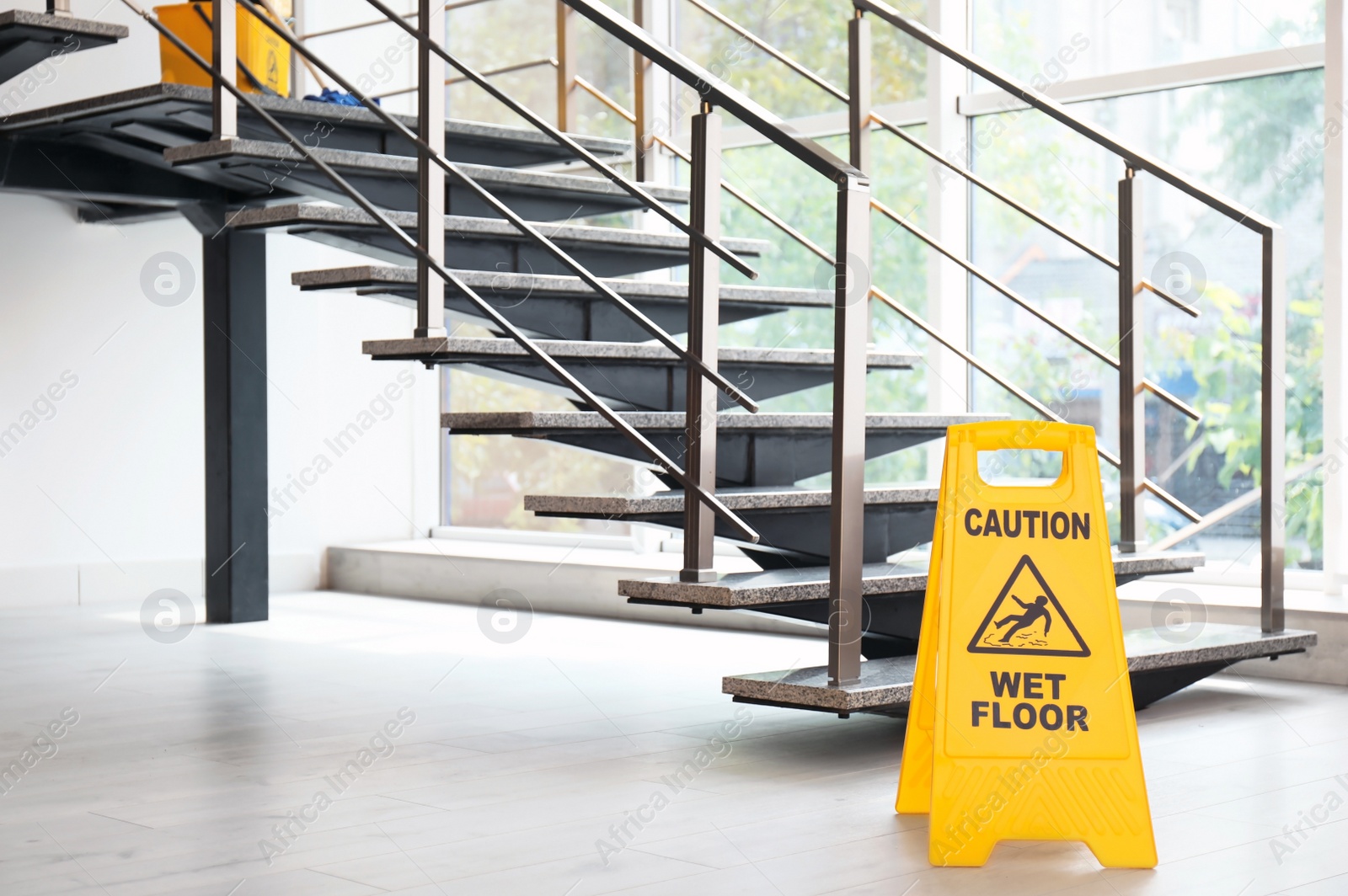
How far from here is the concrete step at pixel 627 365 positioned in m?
2.97

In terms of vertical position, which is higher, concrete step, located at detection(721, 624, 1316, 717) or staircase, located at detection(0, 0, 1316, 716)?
staircase, located at detection(0, 0, 1316, 716)

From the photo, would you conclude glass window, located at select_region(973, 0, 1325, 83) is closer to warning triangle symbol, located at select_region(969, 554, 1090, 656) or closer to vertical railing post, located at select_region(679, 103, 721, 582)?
vertical railing post, located at select_region(679, 103, 721, 582)

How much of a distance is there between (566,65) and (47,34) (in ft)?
5.24

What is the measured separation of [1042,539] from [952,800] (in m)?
0.43

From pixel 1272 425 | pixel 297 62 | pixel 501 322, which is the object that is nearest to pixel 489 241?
pixel 501 322

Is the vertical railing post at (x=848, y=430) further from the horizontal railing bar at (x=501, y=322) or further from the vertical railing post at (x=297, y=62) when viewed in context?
the vertical railing post at (x=297, y=62)

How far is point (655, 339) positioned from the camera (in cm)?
326

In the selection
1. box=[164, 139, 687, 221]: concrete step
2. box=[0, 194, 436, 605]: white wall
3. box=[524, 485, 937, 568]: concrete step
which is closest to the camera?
box=[524, 485, 937, 568]: concrete step

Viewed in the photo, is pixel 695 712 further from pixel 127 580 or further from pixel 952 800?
pixel 127 580

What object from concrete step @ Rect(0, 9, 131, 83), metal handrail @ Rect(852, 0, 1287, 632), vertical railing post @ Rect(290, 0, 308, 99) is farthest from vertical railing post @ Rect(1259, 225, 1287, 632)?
vertical railing post @ Rect(290, 0, 308, 99)

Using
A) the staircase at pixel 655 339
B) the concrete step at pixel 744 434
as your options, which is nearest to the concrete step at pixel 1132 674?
the staircase at pixel 655 339

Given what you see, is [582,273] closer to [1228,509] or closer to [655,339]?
[655,339]

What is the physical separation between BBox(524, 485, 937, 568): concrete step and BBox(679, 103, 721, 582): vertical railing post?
0.07m

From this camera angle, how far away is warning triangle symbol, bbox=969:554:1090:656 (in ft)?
7.38
